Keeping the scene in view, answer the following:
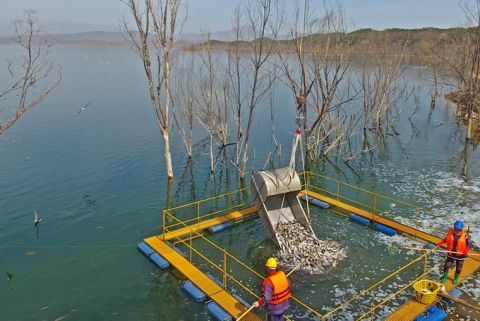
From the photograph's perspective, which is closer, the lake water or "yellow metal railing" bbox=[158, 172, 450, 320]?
"yellow metal railing" bbox=[158, 172, 450, 320]

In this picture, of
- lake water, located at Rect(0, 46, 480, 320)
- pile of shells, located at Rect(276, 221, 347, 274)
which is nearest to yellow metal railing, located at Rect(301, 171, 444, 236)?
lake water, located at Rect(0, 46, 480, 320)

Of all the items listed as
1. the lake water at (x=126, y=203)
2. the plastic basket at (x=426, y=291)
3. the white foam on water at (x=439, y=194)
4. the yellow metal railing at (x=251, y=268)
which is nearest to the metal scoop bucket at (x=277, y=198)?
the lake water at (x=126, y=203)

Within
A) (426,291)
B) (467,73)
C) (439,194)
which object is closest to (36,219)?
(426,291)

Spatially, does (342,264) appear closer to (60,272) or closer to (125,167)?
(60,272)

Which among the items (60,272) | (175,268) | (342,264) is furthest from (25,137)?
(342,264)

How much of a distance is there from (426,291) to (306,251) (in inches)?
181

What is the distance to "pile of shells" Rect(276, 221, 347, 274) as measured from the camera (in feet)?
50.9

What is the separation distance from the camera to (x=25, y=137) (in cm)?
3597

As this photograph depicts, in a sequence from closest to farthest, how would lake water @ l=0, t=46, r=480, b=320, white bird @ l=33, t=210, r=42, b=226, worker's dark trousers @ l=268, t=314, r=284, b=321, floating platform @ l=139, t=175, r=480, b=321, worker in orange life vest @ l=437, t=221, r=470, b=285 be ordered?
worker's dark trousers @ l=268, t=314, r=284, b=321, floating platform @ l=139, t=175, r=480, b=321, worker in orange life vest @ l=437, t=221, r=470, b=285, lake water @ l=0, t=46, r=480, b=320, white bird @ l=33, t=210, r=42, b=226

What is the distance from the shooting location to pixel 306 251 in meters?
16.1

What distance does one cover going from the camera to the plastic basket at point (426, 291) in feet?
41.9

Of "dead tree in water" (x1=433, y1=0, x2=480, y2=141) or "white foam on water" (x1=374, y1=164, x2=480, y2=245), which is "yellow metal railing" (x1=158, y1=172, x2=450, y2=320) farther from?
"dead tree in water" (x1=433, y1=0, x2=480, y2=141)

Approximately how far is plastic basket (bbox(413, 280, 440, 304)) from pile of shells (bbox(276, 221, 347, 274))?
3195mm

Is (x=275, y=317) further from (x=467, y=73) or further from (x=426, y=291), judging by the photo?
(x=467, y=73)
